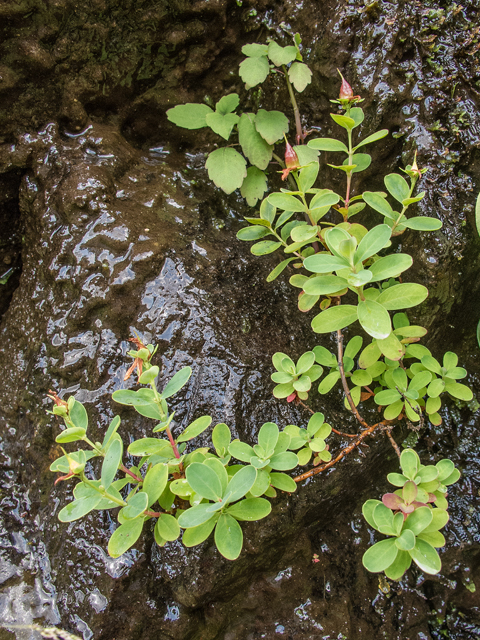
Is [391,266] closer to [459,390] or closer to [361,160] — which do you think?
[361,160]

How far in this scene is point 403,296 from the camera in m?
1.70

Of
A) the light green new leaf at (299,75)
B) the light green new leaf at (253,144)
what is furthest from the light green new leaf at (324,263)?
the light green new leaf at (299,75)

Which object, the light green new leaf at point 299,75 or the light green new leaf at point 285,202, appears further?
the light green new leaf at point 299,75

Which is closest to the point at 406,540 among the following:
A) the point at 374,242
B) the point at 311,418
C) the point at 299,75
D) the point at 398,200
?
the point at 311,418

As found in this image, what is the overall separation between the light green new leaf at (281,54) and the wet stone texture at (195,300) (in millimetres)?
243

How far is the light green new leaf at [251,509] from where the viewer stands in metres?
1.61

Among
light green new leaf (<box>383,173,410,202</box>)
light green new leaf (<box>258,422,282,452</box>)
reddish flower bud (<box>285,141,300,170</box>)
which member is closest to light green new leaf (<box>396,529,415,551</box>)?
light green new leaf (<box>258,422,282,452</box>)

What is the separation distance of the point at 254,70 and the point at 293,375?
1.59 metres

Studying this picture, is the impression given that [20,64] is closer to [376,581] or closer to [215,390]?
[215,390]

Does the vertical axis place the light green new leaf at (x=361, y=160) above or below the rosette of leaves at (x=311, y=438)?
above

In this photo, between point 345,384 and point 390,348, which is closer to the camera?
point 390,348

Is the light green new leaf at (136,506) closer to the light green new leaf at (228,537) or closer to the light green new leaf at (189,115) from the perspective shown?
the light green new leaf at (228,537)

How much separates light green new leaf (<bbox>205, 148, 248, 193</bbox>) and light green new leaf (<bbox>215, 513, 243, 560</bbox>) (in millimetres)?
1647

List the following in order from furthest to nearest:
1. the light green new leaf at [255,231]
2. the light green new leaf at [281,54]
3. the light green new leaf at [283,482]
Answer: the light green new leaf at [281,54]
the light green new leaf at [255,231]
the light green new leaf at [283,482]
